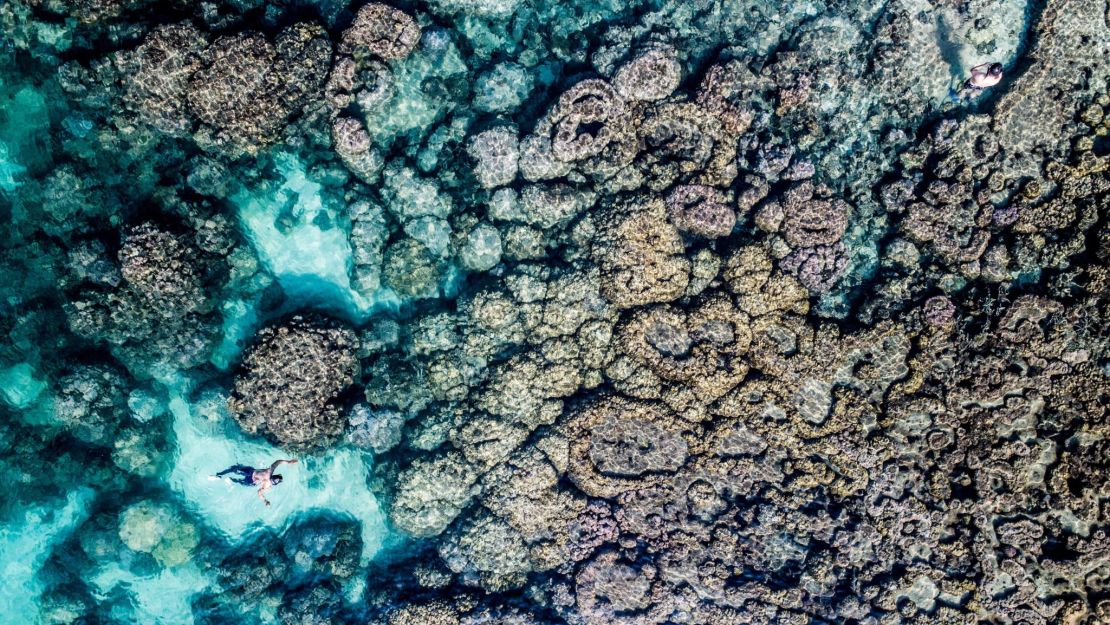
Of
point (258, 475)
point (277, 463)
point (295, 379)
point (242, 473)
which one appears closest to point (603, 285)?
point (295, 379)

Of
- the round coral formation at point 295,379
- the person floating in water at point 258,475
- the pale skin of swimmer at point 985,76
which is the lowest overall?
the person floating in water at point 258,475

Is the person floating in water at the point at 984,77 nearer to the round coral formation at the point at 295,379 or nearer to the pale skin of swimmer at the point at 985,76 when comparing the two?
the pale skin of swimmer at the point at 985,76

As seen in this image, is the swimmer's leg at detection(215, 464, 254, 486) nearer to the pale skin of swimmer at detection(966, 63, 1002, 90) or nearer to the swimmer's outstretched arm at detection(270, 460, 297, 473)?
the swimmer's outstretched arm at detection(270, 460, 297, 473)

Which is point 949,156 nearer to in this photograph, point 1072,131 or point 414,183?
point 1072,131

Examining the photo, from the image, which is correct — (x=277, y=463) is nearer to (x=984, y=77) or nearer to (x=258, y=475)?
(x=258, y=475)

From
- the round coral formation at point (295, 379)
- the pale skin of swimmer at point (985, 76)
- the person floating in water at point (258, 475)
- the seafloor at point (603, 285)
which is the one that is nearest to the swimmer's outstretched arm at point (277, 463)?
the person floating in water at point (258, 475)
